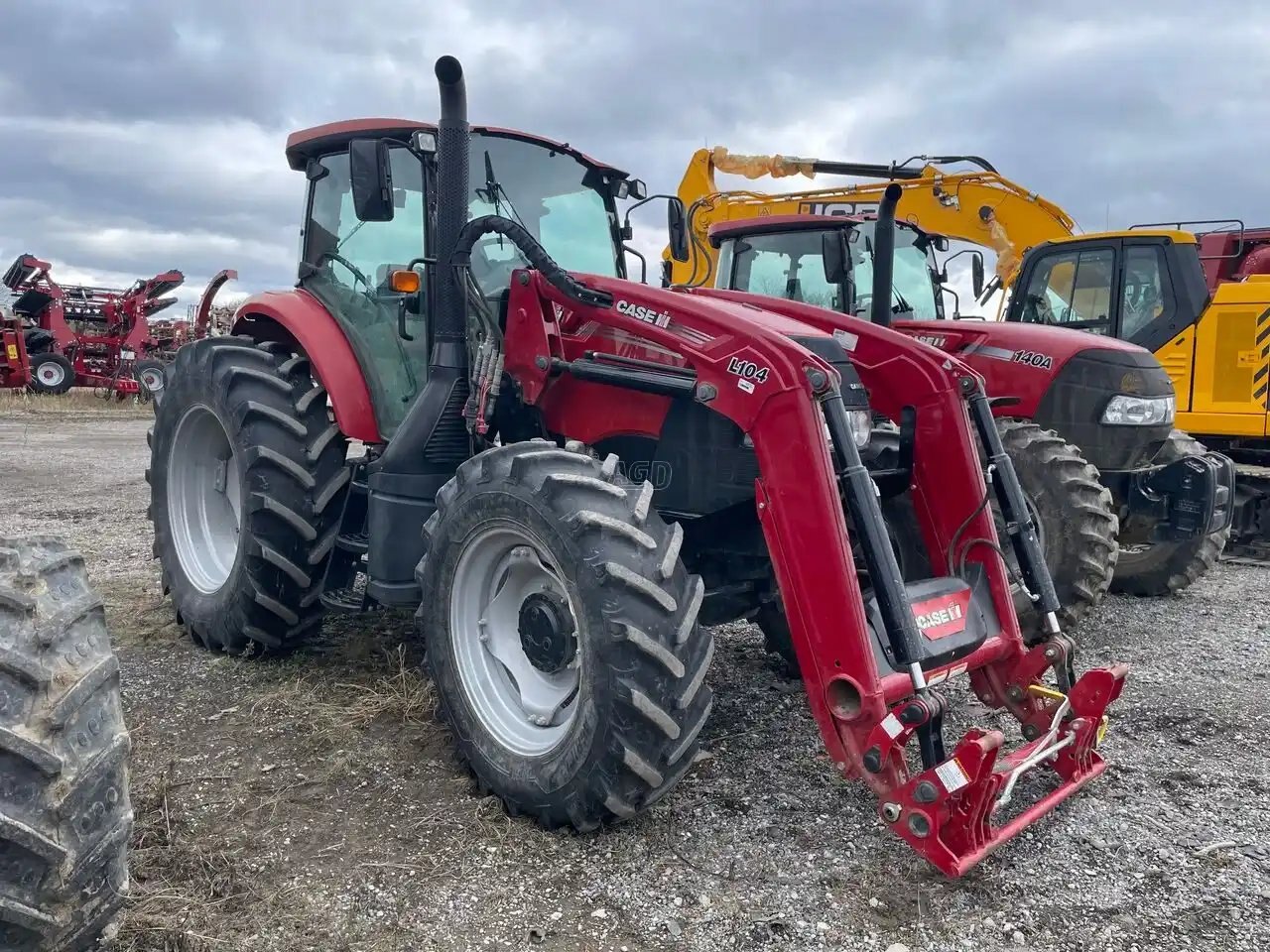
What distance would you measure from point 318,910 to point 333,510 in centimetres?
211

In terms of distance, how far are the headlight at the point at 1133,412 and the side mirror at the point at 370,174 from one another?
430 cm

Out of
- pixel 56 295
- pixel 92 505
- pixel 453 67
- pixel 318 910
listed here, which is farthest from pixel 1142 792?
pixel 56 295

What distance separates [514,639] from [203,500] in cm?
251

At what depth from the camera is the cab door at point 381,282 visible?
4258 mm

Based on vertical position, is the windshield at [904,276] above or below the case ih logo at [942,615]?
above

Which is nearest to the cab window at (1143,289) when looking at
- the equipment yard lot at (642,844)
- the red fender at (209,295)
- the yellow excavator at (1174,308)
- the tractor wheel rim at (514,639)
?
the yellow excavator at (1174,308)

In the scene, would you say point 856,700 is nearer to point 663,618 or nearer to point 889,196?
point 663,618

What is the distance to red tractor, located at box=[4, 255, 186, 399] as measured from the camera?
2025 centimetres

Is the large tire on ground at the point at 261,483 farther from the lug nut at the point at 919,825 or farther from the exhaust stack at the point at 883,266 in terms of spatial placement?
the exhaust stack at the point at 883,266

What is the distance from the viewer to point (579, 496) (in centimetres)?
298

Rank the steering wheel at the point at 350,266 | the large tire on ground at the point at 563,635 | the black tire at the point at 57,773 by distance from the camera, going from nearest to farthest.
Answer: the black tire at the point at 57,773, the large tire on ground at the point at 563,635, the steering wheel at the point at 350,266

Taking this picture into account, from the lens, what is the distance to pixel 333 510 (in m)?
4.38

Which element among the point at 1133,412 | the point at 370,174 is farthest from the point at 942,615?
the point at 1133,412

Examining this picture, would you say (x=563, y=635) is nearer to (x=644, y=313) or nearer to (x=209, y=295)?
(x=644, y=313)
